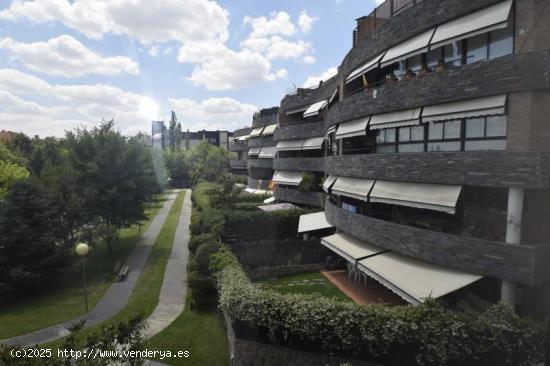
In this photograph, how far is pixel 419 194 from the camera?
45.8 ft

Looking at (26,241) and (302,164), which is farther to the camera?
(302,164)

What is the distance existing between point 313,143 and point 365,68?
38.7 ft

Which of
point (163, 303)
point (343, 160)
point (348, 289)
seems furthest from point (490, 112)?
point (163, 303)

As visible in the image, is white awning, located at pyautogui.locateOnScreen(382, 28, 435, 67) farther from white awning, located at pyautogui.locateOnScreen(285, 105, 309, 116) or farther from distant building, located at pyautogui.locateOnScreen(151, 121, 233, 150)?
distant building, located at pyautogui.locateOnScreen(151, 121, 233, 150)

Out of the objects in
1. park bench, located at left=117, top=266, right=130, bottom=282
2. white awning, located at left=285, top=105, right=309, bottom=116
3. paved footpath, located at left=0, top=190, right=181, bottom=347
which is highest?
white awning, located at left=285, top=105, right=309, bottom=116

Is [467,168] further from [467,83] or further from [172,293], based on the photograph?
[172,293]

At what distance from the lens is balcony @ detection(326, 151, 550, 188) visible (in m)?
10.6

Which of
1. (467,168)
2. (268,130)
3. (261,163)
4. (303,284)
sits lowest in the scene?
(303,284)

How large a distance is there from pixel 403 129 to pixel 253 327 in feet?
34.9

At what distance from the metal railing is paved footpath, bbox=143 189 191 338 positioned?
16071 mm

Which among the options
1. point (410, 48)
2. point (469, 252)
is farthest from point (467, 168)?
point (410, 48)

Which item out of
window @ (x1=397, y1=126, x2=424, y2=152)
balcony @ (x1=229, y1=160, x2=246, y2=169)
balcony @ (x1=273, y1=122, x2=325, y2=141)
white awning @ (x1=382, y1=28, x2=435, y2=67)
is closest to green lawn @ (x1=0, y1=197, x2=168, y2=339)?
balcony @ (x1=273, y1=122, x2=325, y2=141)

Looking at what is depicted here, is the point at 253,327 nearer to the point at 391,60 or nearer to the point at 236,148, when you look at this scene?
the point at 391,60

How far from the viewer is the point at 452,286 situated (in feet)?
39.4
